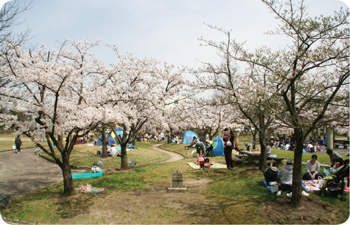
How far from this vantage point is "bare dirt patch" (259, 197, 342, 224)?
207 inches

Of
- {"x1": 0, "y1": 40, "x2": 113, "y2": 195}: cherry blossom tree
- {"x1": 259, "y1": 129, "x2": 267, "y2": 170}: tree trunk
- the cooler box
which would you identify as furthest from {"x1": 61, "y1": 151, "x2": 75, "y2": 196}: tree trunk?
{"x1": 259, "y1": 129, "x2": 267, "y2": 170}: tree trunk

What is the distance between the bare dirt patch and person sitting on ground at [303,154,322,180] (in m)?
2.08

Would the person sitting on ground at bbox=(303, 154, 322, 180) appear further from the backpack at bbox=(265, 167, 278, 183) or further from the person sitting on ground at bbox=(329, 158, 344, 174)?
the backpack at bbox=(265, 167, 278, 183)

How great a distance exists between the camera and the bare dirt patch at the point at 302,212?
525 centimetres

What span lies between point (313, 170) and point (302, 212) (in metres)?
3.39

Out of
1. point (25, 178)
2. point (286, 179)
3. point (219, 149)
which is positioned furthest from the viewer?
point (219, 149)

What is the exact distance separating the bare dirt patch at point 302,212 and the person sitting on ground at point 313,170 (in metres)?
2.08

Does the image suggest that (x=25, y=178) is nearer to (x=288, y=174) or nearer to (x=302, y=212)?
(x=288, y=174)

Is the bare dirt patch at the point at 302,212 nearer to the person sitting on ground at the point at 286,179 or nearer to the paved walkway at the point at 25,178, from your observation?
the person sitting on ground at the point at 286,179

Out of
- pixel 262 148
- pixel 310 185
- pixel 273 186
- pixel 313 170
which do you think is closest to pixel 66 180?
pixel 273 186

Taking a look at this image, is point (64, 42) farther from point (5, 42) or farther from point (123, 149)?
point (123, 149)

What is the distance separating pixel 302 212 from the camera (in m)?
5.63

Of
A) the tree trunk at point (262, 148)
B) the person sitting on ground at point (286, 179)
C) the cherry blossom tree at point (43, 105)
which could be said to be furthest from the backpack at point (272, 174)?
the cherry blossom tree at point (43, 105)

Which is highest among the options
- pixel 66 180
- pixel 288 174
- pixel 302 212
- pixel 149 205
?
pixel 288 174
